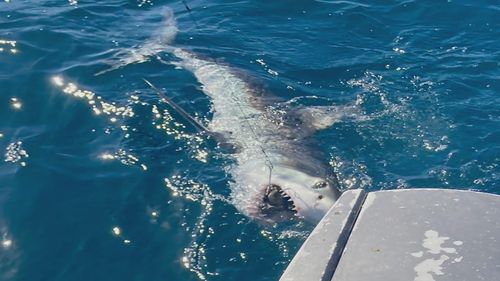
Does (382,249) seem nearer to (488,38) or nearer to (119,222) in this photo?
(119,222)

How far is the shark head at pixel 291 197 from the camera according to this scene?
5945mm

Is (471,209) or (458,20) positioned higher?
(471,209)

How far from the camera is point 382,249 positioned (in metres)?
2.90

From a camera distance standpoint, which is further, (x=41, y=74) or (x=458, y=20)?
(x=458, y=20)

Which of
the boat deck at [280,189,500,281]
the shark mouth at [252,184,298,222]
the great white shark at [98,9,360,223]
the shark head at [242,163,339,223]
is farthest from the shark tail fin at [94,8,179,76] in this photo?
the boat deck at [280,189,500,281]

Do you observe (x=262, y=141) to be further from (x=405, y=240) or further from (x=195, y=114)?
(x=405, y=240)

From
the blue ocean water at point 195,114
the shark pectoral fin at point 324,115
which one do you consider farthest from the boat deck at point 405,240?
the shark pectoral fin at point 324,115

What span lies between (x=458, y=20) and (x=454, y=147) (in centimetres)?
356

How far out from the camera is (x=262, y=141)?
282 inches

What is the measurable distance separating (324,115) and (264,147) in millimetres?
924

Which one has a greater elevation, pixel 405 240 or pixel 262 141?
pixel 405 240

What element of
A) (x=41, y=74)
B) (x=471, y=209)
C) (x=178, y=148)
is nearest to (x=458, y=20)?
(x=178, y=148)

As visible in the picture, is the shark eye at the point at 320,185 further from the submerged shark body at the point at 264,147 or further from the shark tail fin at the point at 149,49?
the shark tail fin at the point at 149,49

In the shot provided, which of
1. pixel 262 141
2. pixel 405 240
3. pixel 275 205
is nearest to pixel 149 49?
pixel 262 141
